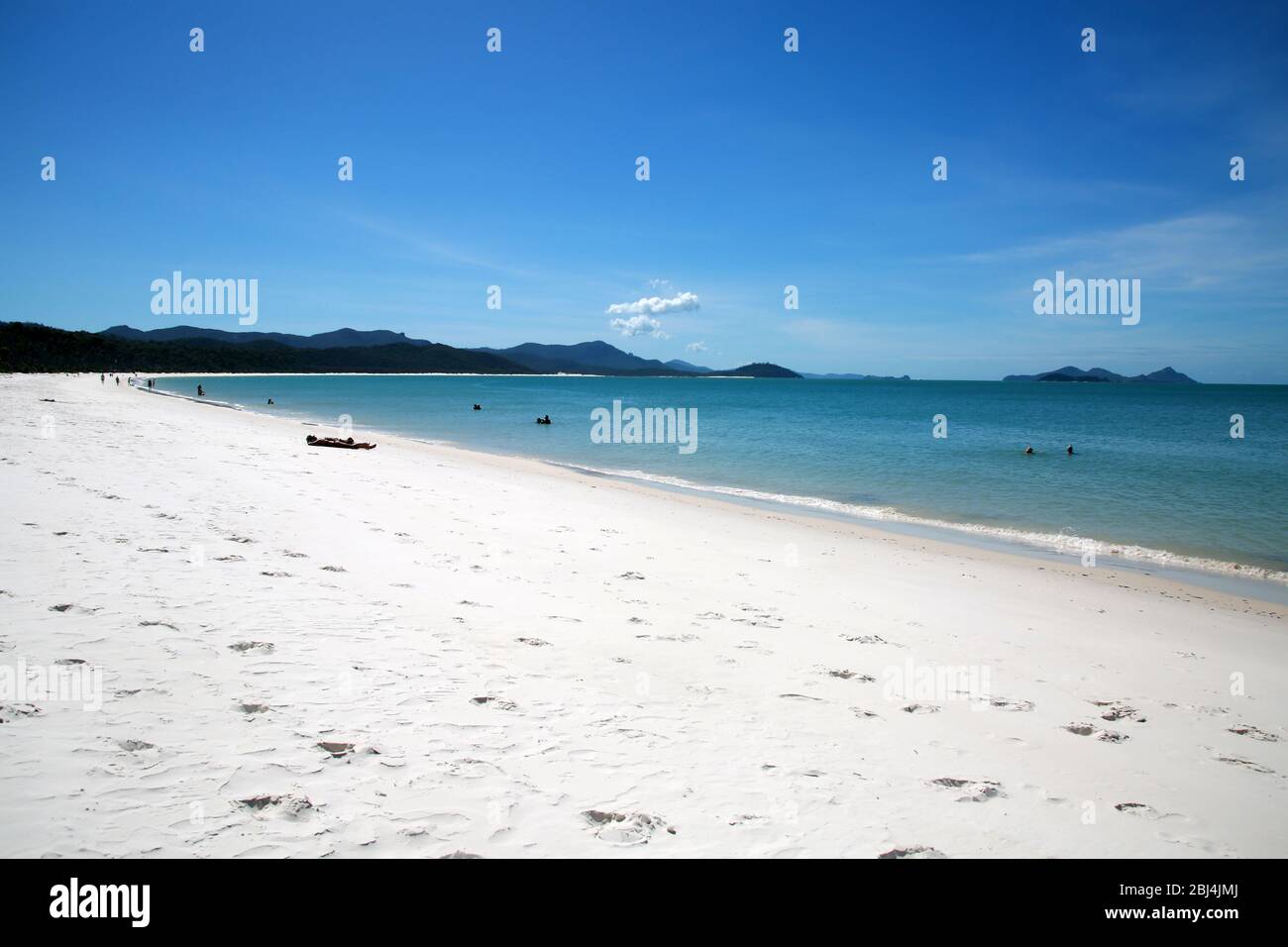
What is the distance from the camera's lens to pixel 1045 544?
46.5 feet

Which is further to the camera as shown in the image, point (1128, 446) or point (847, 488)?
point (1128, 446)

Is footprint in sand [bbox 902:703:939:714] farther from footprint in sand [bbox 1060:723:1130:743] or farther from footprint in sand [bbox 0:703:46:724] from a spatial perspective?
footprint in sand [bbox 0:703:46:724]

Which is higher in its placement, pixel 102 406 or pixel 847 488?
pixel 102 406

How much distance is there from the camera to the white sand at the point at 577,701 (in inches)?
132

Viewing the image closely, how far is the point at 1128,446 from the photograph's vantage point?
125ft

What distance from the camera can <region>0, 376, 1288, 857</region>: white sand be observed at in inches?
132

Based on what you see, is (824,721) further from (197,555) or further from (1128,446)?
(1128,446)

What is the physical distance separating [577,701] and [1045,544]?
1322 cm

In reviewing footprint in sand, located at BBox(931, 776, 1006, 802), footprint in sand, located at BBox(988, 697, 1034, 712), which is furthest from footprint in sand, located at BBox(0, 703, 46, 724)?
footprint in sand, located at BBox(988, 697, 1034, 712)

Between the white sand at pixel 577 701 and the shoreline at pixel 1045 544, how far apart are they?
181 centimetres

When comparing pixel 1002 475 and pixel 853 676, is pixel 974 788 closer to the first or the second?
pixel 853 676

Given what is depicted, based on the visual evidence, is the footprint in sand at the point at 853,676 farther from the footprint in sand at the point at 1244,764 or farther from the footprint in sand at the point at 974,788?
the footprint in sand at the point at 1244,764
